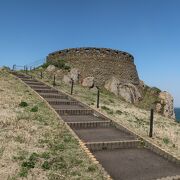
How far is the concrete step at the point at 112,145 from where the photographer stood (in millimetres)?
11898

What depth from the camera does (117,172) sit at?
9594 mm

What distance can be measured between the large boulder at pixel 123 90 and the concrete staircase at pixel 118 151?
62.0 feet

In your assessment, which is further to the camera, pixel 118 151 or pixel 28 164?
pixel 118 151

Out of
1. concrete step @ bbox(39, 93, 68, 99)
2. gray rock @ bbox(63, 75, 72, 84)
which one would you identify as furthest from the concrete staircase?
gray rock @ bbox(63, 75, 72, 84)

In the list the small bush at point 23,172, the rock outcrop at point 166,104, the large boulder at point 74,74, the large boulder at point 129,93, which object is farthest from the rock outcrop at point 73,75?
the small bush at point 23,172

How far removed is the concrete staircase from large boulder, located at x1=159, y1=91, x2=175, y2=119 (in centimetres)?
2064

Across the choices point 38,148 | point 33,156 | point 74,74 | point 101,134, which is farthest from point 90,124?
point 74,74

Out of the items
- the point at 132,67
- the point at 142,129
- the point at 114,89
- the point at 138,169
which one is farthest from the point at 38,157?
the point at 132,67

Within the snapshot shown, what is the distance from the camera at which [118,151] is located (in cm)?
1193

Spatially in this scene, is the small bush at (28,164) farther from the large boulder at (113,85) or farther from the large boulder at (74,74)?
the large boulder at (74,74)

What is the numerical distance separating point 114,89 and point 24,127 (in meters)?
24.0

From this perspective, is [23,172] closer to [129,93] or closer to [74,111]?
[74,111]

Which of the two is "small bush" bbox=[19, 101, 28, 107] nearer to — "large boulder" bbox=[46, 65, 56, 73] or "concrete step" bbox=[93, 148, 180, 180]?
"concrete step" bbox=[93, 148, 180, 180]

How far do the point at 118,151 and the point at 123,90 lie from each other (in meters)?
25.5
